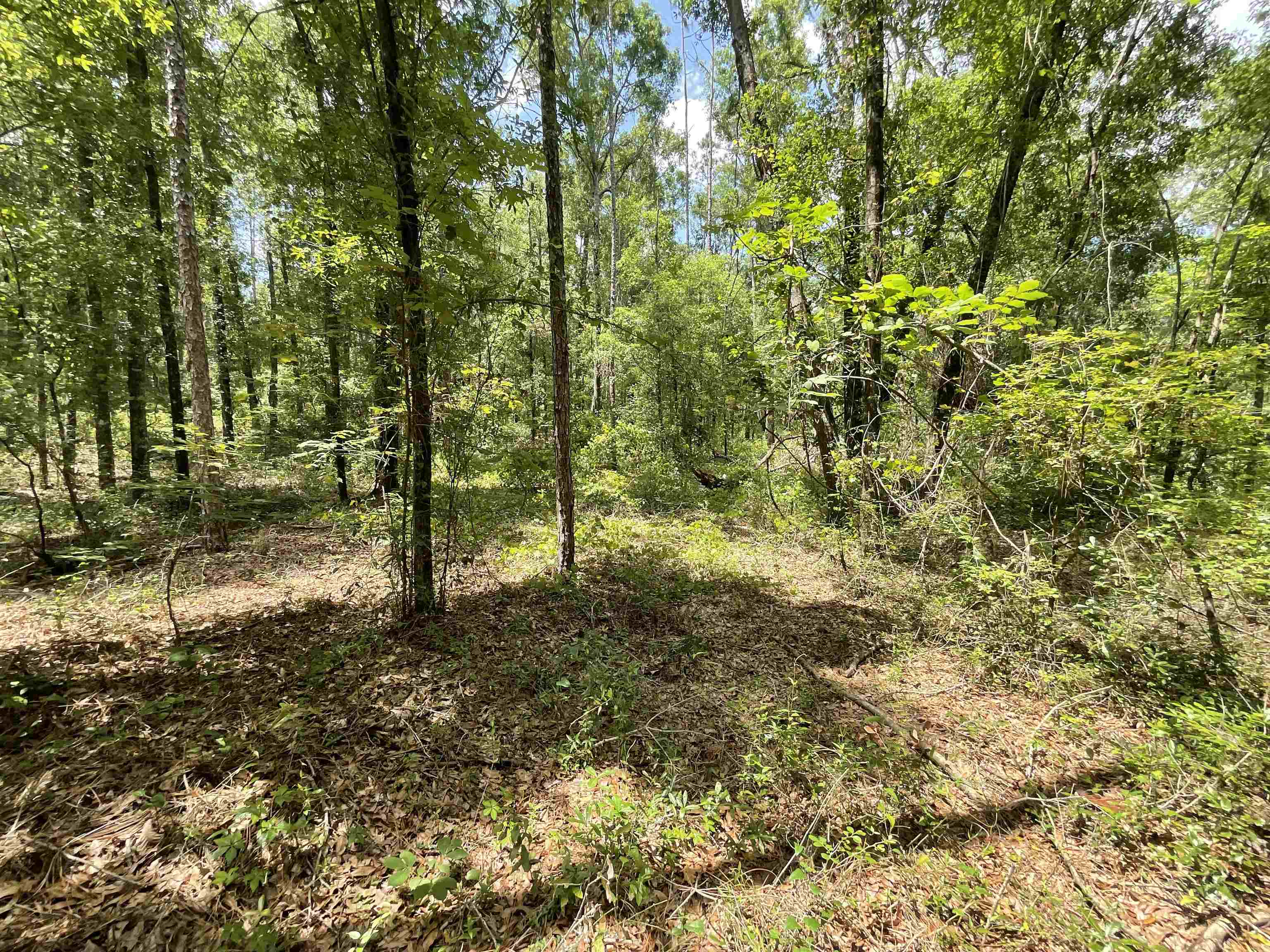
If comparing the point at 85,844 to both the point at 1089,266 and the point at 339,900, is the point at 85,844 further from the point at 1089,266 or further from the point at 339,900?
the point at 1089,266

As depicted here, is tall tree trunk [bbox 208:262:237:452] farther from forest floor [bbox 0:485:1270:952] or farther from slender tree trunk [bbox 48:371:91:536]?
forest floor [bbox 0:485:1270:952]

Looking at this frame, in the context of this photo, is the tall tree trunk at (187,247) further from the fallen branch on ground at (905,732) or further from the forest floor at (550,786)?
the fallen branch on ground at (905,732)

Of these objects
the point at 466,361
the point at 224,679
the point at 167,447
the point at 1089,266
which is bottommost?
the point at 224,679

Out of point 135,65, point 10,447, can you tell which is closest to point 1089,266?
point 10,447

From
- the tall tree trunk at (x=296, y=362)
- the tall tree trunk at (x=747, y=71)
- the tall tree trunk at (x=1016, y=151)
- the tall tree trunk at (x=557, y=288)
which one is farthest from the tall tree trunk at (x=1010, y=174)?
the tall tree trunk at (x=296, y=362)

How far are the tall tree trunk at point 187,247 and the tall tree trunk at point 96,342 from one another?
941 mm

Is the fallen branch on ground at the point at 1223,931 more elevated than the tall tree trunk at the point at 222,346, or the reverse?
the tall tree trunk at the point at 222,346

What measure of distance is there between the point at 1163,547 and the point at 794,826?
3.96m

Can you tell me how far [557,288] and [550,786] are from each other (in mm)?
4965

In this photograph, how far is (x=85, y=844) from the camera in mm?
2211

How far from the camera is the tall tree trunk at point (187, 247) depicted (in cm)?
630

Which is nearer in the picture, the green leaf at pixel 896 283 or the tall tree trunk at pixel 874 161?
the green leaf at pixel 896 283

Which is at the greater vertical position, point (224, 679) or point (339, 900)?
point (224, 679)

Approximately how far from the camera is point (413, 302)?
→ 11.8 ft
